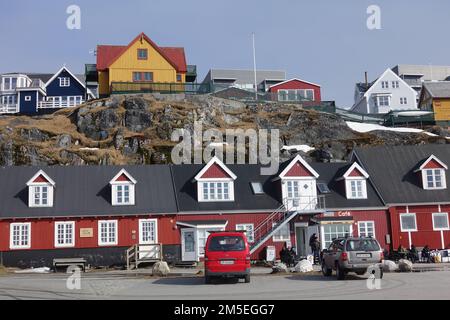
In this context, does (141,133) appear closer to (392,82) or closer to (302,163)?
(302,163)

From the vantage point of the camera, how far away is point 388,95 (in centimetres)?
8294

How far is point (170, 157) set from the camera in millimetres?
53781

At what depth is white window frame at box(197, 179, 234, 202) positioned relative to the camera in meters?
38.6

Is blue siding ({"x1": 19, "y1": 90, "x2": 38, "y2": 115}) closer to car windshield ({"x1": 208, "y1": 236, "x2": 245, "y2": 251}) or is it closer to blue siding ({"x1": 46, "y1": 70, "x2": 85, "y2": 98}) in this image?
blue siding ({"x1": 46, "y1": 70, "x2": 85, "y2": 98})

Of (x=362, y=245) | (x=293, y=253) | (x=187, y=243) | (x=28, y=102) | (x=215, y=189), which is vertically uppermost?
(x=28, y=102)

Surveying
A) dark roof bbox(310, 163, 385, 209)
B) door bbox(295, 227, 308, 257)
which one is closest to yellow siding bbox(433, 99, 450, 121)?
dark roof bbox(310, 163, 385, 209)

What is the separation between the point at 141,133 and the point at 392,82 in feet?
143

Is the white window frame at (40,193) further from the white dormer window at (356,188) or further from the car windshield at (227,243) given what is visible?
the white dormer window at (356,188)

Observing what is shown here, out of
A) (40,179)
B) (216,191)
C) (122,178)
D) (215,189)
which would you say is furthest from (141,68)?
(216,191)

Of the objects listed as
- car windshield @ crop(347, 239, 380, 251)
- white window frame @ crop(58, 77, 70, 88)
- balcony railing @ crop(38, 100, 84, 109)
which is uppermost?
white window frame @ crop(58, 77, 70, 88)

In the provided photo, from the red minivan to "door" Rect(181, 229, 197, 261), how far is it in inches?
599

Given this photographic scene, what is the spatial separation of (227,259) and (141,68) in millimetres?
50166

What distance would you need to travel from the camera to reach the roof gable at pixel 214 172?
127 ft

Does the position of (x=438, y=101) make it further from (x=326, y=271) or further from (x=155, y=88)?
(x=326, y=271)
